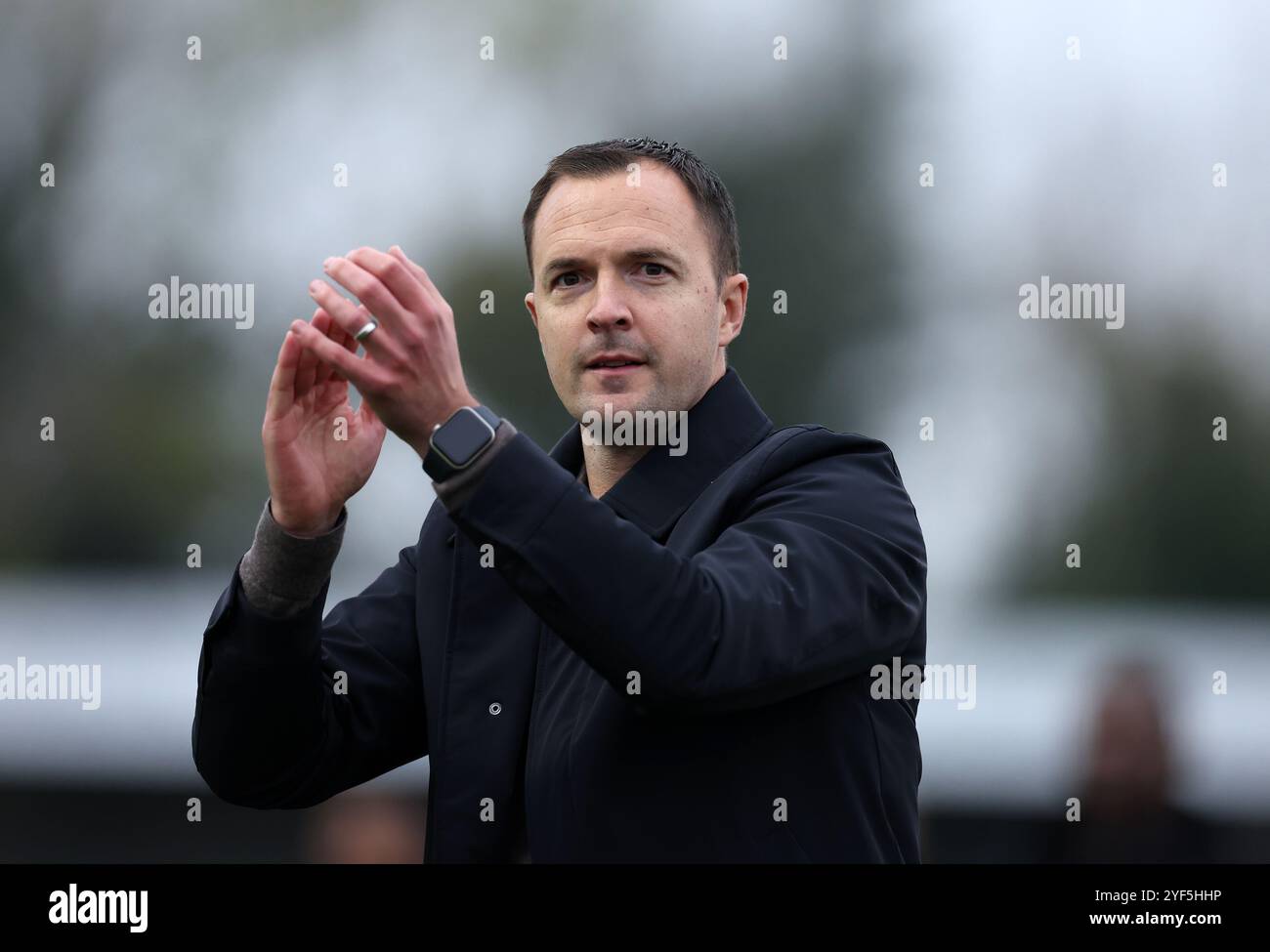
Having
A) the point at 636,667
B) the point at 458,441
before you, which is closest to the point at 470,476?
the point at 458,441

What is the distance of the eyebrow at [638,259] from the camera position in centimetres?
274

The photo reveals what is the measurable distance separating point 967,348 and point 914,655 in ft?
11.7

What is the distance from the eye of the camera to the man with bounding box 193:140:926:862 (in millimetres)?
2066

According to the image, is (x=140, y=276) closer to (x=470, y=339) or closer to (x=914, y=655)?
(x=470, y=339)

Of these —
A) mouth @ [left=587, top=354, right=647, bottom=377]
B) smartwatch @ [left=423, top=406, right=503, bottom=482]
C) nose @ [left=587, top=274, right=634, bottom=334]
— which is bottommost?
smartwatch @ [left=423, top=406, right=503, bottom=482]

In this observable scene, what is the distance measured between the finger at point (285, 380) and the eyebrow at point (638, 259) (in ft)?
1.76

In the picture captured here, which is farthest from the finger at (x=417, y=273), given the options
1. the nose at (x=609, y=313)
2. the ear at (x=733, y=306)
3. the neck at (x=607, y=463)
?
the ear at (x=733, y=306)

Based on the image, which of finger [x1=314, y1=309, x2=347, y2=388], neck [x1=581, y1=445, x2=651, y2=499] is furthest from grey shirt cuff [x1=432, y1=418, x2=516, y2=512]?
neck [x1=581, y1=445, x2=651, y2=499]

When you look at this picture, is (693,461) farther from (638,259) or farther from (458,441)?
(458,441)

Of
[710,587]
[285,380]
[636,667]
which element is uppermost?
[285,380]

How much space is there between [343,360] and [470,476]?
0.23 metres

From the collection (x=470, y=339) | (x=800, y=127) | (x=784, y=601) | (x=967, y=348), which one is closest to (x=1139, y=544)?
(x=967, y=348)

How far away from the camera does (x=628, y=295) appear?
271 centimetres

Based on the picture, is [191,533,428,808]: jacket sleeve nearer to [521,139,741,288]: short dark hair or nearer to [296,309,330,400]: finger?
[296,309,330,400]: finger
